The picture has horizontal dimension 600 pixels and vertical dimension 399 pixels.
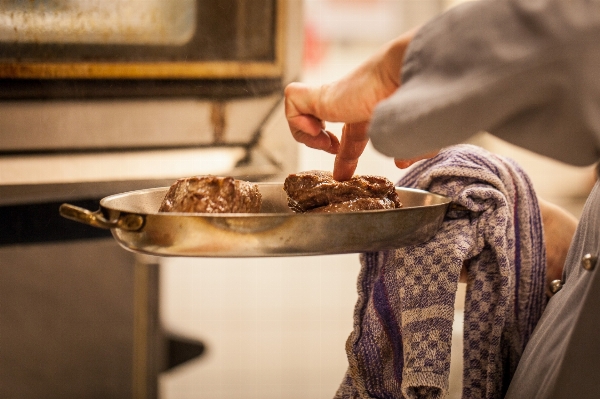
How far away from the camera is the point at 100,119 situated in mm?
857

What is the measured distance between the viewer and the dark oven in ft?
2.56

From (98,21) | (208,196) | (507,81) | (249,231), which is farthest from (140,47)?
(507,81)

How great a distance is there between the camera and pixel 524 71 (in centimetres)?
43

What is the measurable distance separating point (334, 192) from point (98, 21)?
1.36ft

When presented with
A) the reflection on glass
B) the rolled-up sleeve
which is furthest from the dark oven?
the rolled-up sleeve

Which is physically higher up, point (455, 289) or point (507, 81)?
point (507, 81)

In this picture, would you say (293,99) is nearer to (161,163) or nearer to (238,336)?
(161,163)

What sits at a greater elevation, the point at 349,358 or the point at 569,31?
the point at 569,31

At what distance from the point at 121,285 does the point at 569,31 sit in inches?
41.4

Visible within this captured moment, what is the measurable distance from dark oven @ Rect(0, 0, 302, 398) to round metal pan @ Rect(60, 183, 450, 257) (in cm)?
29

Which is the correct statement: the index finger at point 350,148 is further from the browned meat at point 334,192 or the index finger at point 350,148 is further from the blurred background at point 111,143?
the blurred background at point 111,143

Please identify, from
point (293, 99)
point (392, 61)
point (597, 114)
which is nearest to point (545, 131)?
point (597, 114)

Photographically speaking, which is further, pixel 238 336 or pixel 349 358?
pixel 238 336

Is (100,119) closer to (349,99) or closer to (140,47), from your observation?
(140,47)
